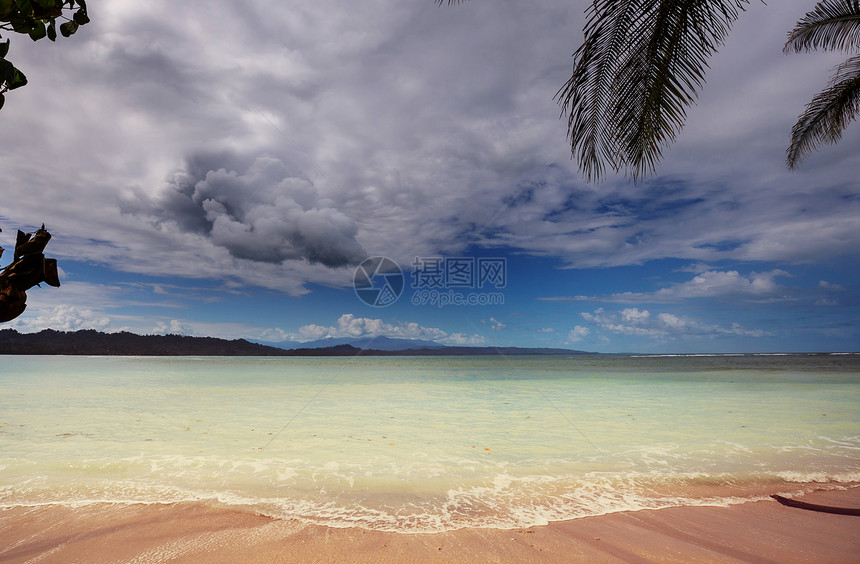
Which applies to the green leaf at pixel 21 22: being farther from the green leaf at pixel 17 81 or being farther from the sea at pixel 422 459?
the sea at pixel 422 459

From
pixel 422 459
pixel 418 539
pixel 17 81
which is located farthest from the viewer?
pixel 422 459

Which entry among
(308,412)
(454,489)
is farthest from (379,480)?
(308,412)

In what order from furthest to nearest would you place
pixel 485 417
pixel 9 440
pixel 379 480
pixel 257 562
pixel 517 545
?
1. pixel 485 417
2. pixel 9 440
3. pixel 379 480
4. pixel 517 545
5. pixel 257 562

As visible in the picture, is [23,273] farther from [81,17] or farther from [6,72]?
[81,17]

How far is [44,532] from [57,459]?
231cm

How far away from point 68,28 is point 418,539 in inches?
113

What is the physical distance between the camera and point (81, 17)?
39.0 inches

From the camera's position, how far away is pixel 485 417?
689cm

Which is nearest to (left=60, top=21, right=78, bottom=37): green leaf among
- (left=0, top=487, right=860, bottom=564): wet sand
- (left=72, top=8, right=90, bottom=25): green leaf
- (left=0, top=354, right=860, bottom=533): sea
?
(left=72, top=8, right=90, bottom=25): green leaf

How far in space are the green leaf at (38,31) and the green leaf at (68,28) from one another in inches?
1.4

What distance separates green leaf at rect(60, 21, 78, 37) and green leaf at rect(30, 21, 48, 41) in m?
0.04

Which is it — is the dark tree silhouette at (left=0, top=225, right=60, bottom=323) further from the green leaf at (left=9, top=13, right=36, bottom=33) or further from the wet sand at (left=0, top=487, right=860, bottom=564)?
the wet sand at (left=0, top=487, right=860, bottom=564)

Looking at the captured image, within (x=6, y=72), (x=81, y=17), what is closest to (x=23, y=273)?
(x=6, y=72)

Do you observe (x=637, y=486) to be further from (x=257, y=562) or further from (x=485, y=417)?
(x=485, y=417)
